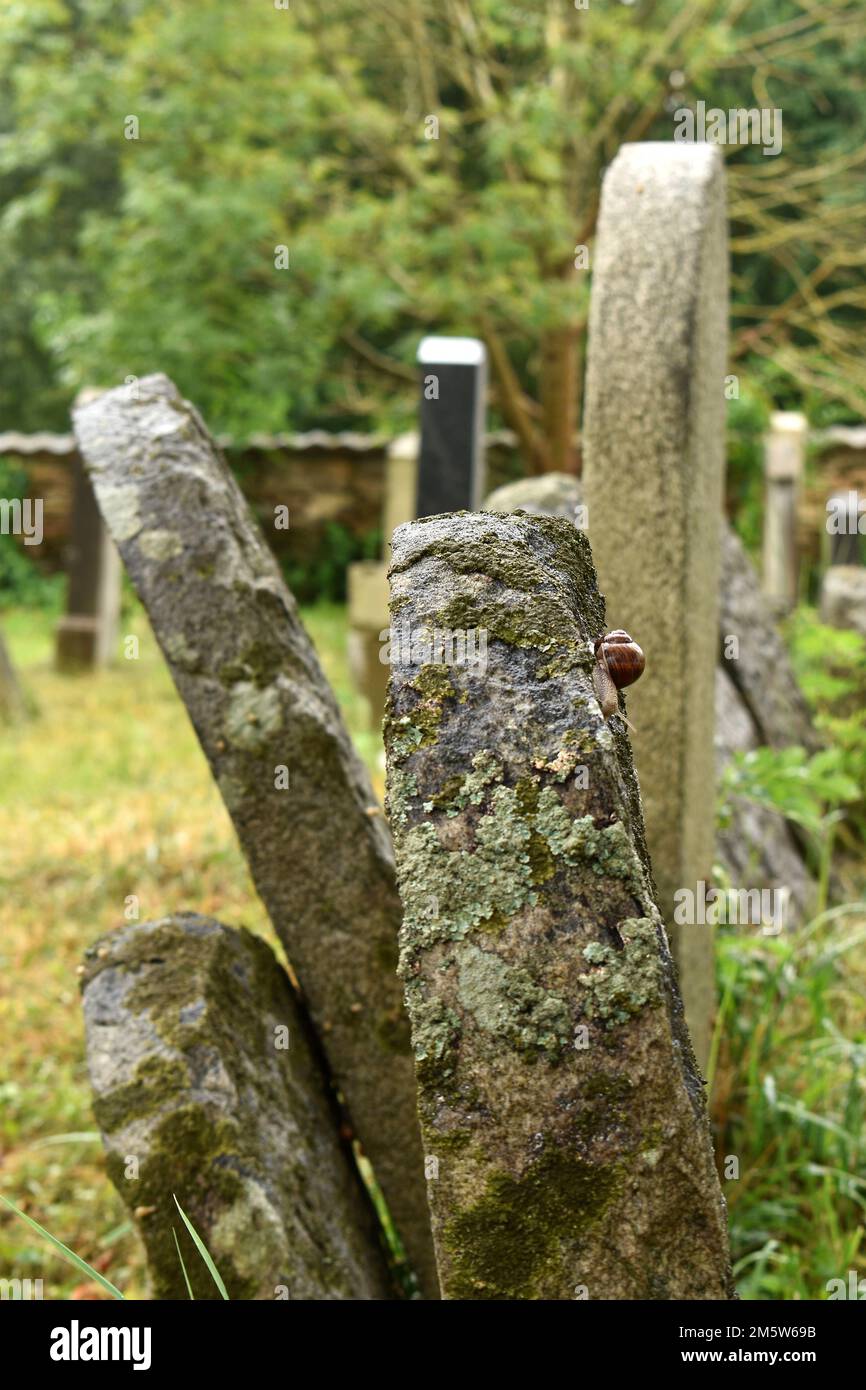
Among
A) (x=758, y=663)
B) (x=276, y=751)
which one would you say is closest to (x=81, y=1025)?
(x=276, y=751)

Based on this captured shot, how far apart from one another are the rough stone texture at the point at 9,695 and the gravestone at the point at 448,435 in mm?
3081

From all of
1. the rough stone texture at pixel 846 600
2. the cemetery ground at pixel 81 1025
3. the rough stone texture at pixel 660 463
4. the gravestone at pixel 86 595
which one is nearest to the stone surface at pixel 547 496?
the rough stone texture at pixel 660 463

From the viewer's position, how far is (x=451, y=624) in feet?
3.83

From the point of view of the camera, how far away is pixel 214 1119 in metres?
1.74

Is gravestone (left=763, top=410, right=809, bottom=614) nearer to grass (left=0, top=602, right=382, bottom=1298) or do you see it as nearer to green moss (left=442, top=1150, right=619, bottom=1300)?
grass (left=0, top=602, right=382, bottom=1298)

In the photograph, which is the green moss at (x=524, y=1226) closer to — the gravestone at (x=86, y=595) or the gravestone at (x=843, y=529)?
the gravestone at (x=843, y=529)

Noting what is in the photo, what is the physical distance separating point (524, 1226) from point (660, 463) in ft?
4.99

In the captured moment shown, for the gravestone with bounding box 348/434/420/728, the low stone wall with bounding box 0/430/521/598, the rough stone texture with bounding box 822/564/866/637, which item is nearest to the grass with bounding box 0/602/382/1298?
the gravestone with bounding box 348/434/420/728

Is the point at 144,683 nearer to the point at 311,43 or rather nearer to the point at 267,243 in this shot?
the point at 267,243

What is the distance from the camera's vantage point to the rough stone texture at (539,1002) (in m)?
1.11

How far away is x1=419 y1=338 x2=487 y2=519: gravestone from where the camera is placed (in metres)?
4.69

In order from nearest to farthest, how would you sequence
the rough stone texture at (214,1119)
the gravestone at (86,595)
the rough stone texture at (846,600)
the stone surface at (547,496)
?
the rough stone texture at (214,1119)
the stone surface at (547,496)
the rough stone texture at (846,600)
the gravestone at (86,595)
